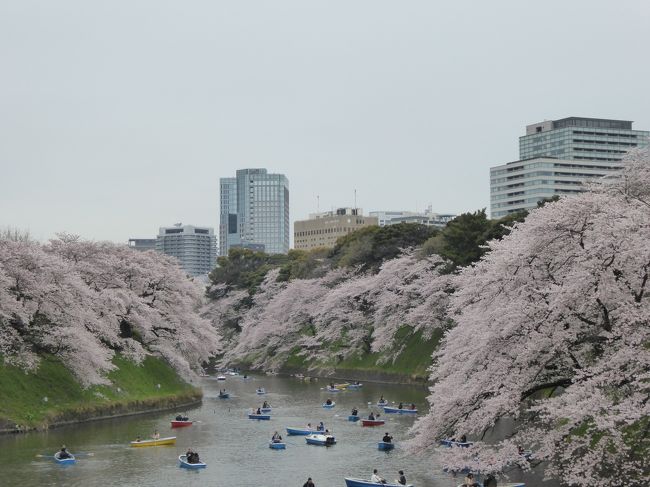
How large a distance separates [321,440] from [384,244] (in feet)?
175

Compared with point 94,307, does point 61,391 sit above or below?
below

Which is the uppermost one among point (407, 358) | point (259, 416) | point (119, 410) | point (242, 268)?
point (242, 268)

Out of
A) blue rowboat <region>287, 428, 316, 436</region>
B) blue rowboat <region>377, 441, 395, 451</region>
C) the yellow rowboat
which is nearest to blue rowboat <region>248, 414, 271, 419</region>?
blue rowboat <region>287, 428, 316, 436</region>

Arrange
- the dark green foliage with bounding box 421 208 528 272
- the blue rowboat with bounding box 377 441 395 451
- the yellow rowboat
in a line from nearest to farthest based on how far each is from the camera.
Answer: the blue rowboat with bounding box 377 441 395 451 → the yellow rowboat → the dark green foliage with bounding box 421 208 528 272

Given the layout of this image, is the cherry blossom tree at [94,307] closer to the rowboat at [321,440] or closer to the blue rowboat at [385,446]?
the rowboat at [321,440]

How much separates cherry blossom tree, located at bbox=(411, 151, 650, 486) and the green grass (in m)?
48.4

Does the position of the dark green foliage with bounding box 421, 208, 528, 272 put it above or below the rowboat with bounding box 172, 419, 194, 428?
above

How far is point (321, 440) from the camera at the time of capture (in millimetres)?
49156

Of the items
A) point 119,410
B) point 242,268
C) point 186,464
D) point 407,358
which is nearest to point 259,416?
point 119,410

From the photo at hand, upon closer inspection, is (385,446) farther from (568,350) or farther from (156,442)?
(568,350)

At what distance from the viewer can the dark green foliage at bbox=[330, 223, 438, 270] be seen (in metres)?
99.4

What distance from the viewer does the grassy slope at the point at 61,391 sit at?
2016 inches

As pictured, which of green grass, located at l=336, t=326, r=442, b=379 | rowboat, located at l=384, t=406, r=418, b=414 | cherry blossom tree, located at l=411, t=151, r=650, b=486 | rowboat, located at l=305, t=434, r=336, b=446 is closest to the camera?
cherry blossom tree, located at l=411, t=151, r=650, b=486

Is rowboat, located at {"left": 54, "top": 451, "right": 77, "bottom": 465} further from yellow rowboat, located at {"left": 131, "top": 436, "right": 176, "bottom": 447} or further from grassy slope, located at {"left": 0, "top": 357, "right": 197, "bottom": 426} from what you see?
grassy slope, located at {"left": 0, "top": 357, "right": 197, "bottom": 426}
